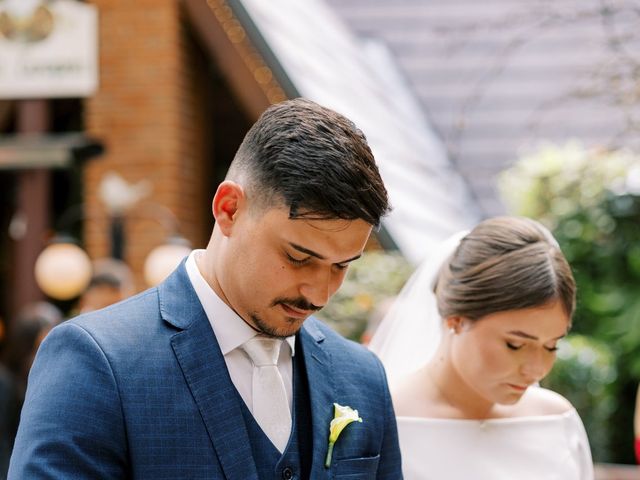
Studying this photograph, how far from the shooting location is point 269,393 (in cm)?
232

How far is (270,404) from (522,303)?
1.09 meters

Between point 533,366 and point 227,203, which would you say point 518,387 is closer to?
point 533,366

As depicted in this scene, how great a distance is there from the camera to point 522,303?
3139mm

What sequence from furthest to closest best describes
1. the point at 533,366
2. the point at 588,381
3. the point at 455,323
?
the point at 588,381, the point at 455,323, the point at 533,366

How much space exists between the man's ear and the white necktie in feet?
0.83

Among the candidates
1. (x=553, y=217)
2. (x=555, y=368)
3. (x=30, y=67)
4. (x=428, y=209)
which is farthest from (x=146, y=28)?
(x=555, y=368)

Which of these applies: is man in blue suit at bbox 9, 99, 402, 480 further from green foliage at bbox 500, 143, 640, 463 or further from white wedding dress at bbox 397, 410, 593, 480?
green foliage at bbox 500, 143, 640, 463

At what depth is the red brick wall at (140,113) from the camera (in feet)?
32.8

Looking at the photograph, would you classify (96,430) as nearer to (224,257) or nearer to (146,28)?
(224,257)

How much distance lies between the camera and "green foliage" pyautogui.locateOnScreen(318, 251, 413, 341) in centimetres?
860

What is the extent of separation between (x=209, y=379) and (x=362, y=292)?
647 cm

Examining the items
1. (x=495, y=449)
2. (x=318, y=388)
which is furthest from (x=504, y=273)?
(x=318, y=388)

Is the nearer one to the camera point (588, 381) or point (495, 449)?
point (495, 449)

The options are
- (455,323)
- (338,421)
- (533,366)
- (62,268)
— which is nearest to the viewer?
(338,421)
